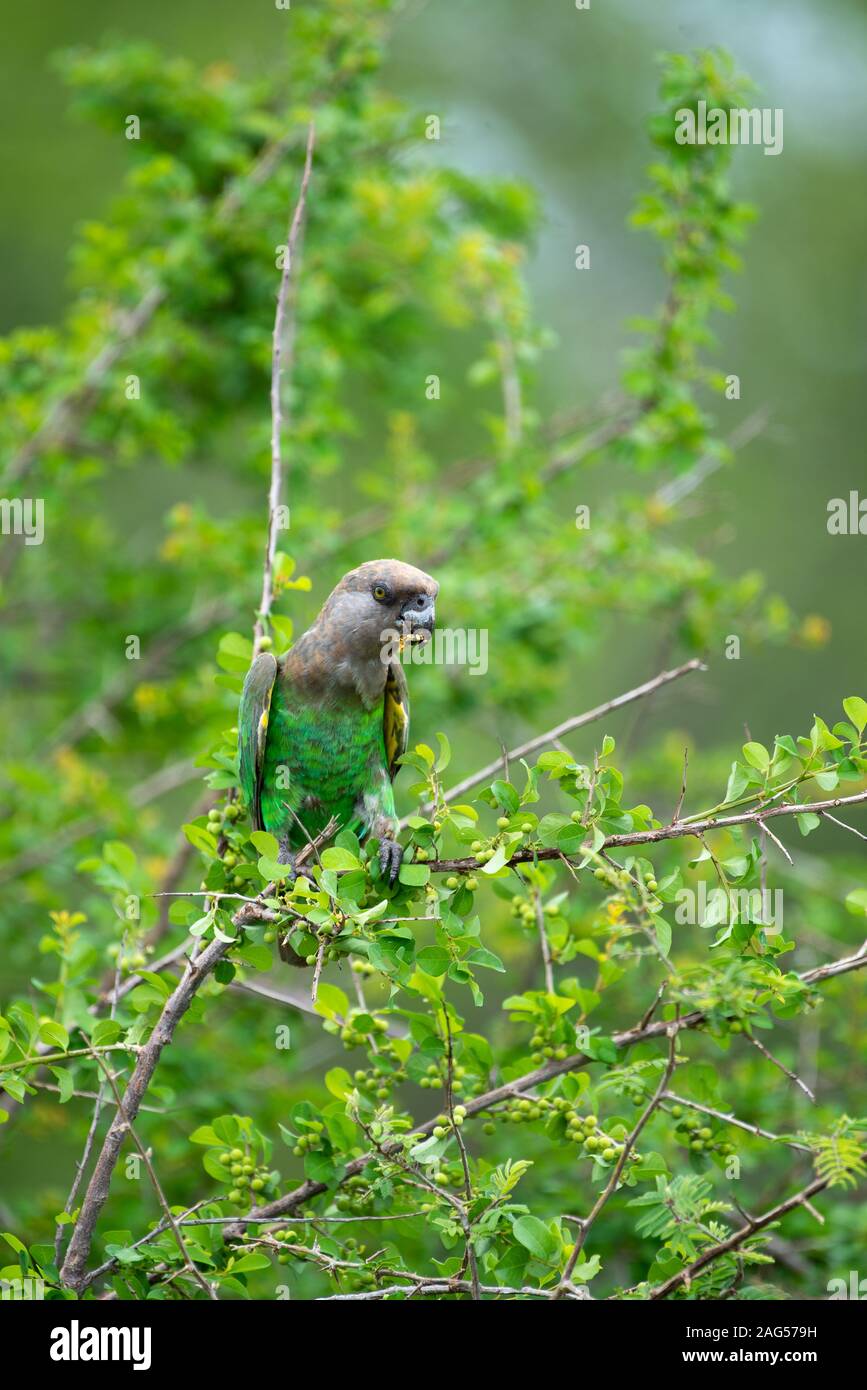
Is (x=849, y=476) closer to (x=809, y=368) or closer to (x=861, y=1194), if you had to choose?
(x=809, y=368)

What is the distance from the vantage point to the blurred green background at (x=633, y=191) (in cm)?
1089

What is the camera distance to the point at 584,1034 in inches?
129

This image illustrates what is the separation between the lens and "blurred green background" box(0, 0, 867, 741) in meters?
10.9

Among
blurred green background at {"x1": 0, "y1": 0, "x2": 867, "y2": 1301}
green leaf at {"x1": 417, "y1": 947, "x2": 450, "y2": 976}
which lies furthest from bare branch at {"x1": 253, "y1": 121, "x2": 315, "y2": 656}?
blurred green background at {"x1": 0, "y1": 0, "x2": 867, "y2": 1301}

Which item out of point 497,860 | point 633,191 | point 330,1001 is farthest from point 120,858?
point 633,191

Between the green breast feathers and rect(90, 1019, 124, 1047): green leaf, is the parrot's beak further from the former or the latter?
rect(90, 1019, 124, 1047): green leaf

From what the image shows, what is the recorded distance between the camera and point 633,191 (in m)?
12.1

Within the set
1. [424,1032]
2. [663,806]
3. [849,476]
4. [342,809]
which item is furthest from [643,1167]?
[849,476]

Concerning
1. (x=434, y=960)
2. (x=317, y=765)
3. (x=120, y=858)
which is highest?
(x=317, y=765)

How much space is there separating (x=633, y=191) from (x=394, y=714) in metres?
9.31

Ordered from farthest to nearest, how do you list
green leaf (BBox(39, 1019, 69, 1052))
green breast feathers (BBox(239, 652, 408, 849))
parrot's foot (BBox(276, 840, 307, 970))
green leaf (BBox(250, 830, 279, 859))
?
green breast feathers (BBox(239, 652, 408, 849)) < parrot's foot (BBox(276, 840, 307, 970)) < green leaf (BBox(39, 1019, 69, 1052)) < green leaf (BBox(250, 830, 279, 859))

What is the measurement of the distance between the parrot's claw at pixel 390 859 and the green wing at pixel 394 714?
112cm

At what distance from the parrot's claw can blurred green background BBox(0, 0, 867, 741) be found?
8360 millimetres

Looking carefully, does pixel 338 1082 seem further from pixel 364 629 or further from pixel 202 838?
pixel 364 629
